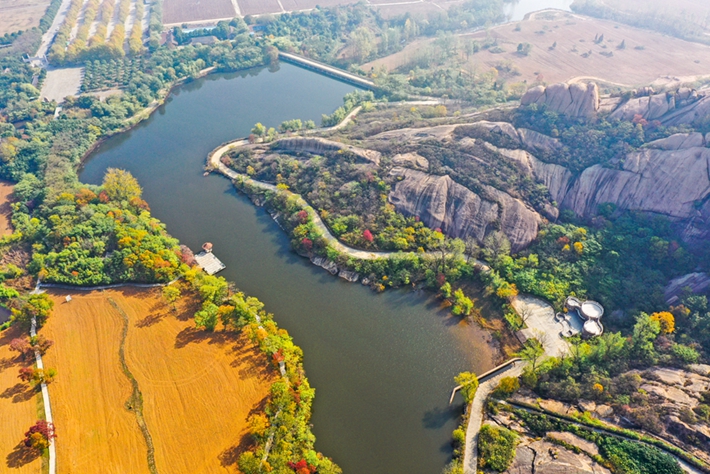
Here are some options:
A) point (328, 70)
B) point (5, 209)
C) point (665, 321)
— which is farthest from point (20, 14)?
point (665, 321)

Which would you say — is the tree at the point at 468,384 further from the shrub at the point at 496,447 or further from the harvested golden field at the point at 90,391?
the harvested golden field at the point at 90,391

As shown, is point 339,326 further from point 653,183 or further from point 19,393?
point 653,183

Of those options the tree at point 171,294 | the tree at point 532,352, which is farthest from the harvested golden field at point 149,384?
the tree at point 532,352

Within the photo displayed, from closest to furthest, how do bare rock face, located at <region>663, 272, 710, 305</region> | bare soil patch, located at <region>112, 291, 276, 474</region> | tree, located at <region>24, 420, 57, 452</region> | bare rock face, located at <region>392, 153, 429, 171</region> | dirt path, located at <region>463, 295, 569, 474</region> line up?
1. tree, located at <region>24, 420, 57, 452</region>
2. bare soil patch, located at <region>112, 291, 276, 474</region>
3. dirt path, located at <region>463, 295, 569, 474</region>
4. bare rock face, located at <region>663, 272, 710, 305</region>
5. bare rock face, located at <region>392, 153, 429, 171</region>

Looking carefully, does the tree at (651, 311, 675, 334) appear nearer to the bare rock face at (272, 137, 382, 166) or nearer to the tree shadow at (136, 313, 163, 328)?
the bare rock face at (272, 137, 382, 166)

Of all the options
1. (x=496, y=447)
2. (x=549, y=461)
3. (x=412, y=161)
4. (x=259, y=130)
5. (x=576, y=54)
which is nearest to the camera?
(x=549, y=461)

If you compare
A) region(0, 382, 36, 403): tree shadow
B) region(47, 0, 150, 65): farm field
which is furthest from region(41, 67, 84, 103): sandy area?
region(0, 382, 36, 403): tree shadow

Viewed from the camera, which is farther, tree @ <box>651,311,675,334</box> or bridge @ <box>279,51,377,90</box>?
bridge @ <box>279,51,377,90</box>
